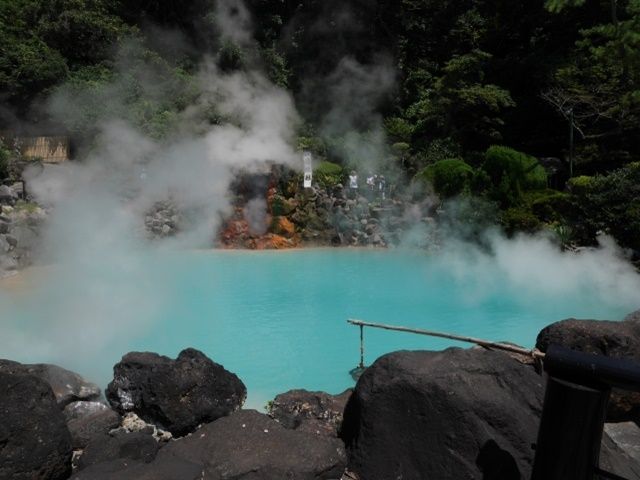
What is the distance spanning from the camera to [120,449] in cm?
374

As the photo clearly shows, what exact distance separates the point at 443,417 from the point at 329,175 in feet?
43.7

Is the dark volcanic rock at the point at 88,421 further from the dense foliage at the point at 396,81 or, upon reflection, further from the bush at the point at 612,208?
the dense foliage at the point at 396,81

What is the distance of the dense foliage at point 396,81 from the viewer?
13.9 metres

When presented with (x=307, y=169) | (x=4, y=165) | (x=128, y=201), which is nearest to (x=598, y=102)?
(x=307, y=169)

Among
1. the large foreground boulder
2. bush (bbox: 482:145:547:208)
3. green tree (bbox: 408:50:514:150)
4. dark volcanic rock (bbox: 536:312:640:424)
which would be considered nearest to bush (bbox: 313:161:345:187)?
green tree (bbox: 408:50:514:150)

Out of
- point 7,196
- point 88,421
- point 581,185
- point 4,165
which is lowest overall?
point 88,421

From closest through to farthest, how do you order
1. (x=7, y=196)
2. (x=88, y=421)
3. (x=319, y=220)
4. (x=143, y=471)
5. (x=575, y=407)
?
(x=575, y=407)
(x=143, y=471)
(x=88, y=421)
(x=7, y=196)
(x=319, y=220)

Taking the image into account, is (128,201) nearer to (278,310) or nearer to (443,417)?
(278,310)

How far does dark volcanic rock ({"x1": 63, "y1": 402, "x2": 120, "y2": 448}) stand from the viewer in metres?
4.27

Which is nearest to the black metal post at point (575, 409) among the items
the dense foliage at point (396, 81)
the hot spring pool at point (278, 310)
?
the hot spring pool at point (278, 310)

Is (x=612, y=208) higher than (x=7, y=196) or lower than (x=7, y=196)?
higher

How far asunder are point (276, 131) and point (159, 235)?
557 cm

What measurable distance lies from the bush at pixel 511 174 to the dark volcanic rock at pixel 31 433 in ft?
36.7

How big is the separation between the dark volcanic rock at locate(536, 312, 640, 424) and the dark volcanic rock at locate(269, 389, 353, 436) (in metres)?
1.71
